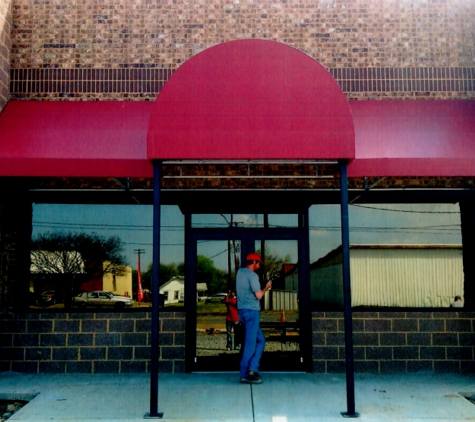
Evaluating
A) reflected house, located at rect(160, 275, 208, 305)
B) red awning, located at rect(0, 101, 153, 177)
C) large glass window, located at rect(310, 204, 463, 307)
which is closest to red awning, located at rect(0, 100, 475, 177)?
red awning, located at rect(0, 101, 153, 177)

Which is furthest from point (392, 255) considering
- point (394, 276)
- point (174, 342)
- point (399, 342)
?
point (174, 342)

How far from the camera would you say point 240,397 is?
6.45 m

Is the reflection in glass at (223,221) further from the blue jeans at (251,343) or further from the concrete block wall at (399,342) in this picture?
the concrete block wall at (399,342)

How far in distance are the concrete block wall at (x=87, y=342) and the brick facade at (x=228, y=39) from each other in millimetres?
3299

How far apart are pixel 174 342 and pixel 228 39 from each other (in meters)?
4.61

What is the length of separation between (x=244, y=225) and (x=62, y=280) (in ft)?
9.37

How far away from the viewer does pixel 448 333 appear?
7875mm

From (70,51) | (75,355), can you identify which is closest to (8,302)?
(75,355)

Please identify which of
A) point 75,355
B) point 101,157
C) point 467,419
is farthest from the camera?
point 75,355

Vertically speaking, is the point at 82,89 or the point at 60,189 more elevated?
the point at 82,89

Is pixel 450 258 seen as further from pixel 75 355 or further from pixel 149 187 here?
pixel 75 355

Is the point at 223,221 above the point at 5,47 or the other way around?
the other way around

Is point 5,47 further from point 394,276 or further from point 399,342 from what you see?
point 399,342

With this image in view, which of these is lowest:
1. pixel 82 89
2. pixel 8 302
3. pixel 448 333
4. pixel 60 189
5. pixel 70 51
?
pixel 448 333
